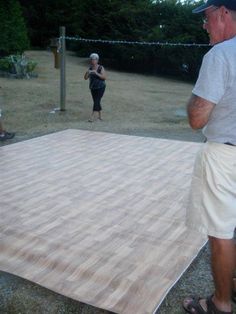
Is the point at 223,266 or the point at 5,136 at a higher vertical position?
the point at 223,266

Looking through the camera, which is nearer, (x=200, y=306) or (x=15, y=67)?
(x=200, y=306)

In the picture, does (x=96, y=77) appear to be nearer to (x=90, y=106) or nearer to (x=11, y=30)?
(x=90, y=106)

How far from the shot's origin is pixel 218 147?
5.78 feet

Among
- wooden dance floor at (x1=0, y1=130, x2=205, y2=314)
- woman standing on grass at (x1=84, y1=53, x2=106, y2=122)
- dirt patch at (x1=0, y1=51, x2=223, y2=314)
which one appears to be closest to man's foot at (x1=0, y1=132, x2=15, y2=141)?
dirt patch at (x1=0, y1=51, x2=223, y2=314)

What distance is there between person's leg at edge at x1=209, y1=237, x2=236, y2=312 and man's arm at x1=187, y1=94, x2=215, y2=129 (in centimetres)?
51

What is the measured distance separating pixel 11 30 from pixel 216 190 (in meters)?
15.2

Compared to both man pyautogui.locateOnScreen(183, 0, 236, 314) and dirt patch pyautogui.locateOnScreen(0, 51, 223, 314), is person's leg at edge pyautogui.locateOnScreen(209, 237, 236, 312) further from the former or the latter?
dirt patch pyautogui.locateOnScreen(0, 51, 223, 314)

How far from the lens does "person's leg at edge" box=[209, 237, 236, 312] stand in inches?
72.1

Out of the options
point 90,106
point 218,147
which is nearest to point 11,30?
point 90,106

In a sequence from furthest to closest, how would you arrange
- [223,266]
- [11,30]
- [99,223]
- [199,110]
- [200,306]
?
1. [11,30]
2. [99,223]
3. [200,306]
4. [223,266]
5. [199,110]

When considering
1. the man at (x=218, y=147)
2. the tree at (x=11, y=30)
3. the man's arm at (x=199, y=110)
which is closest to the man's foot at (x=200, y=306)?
the man at (x=218, y=147)

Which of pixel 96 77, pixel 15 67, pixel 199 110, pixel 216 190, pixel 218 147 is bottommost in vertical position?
pixel 15 67

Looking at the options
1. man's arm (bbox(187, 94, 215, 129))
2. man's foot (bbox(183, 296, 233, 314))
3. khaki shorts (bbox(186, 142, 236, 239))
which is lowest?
man's foot (bbox(183, 296, 233, 314))

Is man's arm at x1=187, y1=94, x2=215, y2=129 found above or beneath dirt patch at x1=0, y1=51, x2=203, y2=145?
above
